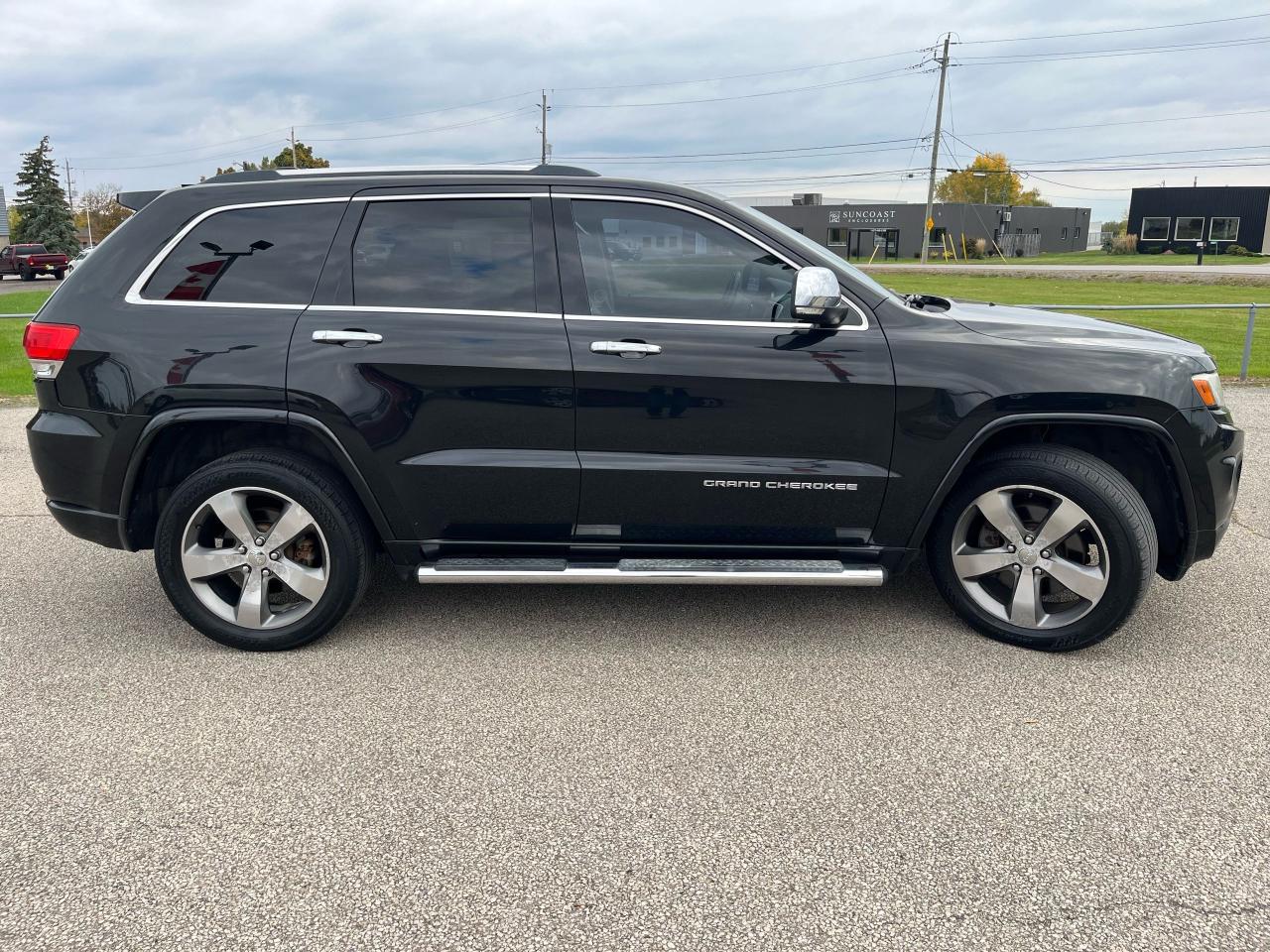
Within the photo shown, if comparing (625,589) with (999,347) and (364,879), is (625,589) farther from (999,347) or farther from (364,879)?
(364,879)

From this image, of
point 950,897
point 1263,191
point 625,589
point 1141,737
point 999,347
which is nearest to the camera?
point 950,897

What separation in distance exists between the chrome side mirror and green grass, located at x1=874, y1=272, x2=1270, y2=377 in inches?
319

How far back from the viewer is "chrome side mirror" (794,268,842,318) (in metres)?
3.60

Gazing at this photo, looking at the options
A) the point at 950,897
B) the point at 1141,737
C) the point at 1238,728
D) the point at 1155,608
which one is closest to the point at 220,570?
the point at 950,897

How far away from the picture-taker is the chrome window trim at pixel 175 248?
395 cm

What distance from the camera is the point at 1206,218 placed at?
66.0m

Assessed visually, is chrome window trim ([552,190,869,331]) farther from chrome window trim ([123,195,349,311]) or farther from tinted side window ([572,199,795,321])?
chrome window trim ([123,195,349,311])

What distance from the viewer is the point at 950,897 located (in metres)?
2.57

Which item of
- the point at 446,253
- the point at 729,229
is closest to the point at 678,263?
the point at 729,229

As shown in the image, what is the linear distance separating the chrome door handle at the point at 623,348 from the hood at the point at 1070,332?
1.28 m

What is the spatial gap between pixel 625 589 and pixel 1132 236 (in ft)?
249

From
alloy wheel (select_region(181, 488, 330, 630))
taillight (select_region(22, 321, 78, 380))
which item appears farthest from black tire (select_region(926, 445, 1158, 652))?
taillight (select_region(22, 321, 78, 380))

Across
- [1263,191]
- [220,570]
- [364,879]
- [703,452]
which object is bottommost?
[364,879]

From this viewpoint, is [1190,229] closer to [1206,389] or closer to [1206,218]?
[1206,218]
